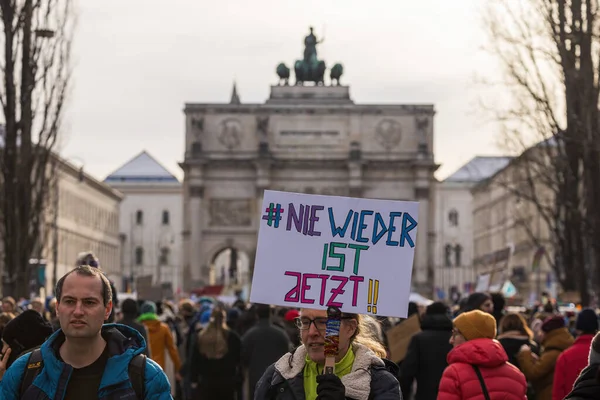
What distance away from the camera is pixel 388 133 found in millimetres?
86688

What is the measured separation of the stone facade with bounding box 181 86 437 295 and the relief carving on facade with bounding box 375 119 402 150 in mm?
54

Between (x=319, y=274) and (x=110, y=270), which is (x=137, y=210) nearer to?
(x=110, y=270)

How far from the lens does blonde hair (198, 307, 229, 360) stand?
672 inches

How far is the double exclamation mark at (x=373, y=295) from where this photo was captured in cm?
723

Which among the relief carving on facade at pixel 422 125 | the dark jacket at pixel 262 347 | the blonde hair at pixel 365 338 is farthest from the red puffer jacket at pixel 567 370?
the relief carving on facade at pixel 422 125

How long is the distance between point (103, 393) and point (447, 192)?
484ft

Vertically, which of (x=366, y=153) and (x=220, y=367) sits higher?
(x=366, y=153)

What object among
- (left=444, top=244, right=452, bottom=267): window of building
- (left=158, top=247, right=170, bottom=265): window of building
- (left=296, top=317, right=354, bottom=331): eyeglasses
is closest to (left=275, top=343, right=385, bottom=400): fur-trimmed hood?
(left=296, top=317, right=354, bottom=331): eyeglasses

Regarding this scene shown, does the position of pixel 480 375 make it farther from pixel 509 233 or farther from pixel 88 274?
pixel 509 233

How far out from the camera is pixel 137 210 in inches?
5906

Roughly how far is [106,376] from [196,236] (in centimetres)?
8028

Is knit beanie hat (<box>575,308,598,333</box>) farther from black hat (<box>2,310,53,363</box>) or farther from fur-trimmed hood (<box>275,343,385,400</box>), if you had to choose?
fur-trimmed hood (<box>275,343,385,400</box>)

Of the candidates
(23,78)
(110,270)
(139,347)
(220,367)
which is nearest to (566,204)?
(23,78)

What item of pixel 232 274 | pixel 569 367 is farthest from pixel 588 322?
pixel 232 274
